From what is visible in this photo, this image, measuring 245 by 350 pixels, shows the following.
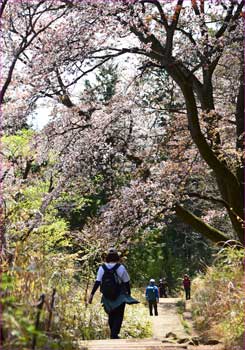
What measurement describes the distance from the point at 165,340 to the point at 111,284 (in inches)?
31.4

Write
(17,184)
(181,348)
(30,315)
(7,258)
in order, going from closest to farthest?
(30,315) < (7,258) < (181,348) < (17,184)

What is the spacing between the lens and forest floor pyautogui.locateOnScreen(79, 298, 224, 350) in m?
4.90

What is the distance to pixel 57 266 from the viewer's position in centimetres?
844

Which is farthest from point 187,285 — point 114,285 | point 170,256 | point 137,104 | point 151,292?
point 170,256

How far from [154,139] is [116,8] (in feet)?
13.0

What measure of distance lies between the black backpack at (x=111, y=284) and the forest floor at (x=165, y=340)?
47 centimetres

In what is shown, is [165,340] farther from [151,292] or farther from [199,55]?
[151,292]

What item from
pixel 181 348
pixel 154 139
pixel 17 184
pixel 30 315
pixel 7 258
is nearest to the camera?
pixel 30 315

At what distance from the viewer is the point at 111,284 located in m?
6.08

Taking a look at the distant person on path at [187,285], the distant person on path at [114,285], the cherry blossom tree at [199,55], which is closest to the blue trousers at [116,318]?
the distant person on path at [114,285]

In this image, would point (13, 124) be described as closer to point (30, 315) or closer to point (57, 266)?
point (57, 266)

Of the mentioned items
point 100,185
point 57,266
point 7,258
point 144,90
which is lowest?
point 7,258

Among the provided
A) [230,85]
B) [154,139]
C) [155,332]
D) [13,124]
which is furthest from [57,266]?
[230,85]

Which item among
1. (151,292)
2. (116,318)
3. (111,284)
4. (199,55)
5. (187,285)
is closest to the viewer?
(111,284)
